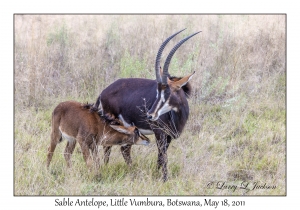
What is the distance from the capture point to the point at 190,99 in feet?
31.3

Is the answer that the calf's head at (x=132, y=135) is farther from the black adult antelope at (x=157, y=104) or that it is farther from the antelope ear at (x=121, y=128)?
the black adult antelope at (x=157, y=104)

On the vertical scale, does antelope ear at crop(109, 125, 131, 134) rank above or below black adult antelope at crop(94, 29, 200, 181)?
below

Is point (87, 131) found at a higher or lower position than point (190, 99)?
lower

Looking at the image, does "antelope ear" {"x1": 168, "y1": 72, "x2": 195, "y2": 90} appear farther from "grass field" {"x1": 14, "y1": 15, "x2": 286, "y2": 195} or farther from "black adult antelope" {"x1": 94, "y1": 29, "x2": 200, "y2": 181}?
"grass field" {"x1": 14, "y1": 15, "x2": 286, "y2": 195}

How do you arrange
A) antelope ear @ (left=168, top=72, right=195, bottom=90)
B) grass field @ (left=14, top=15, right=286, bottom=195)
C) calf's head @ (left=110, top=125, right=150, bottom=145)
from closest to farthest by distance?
grass field @ (left=14, top=15, right=286, bottom=195) < antelope ear @ (left=168, top=72, right=195, bottom=90) < calf's head @ (left=110, top=125, right=150, bottom=145)

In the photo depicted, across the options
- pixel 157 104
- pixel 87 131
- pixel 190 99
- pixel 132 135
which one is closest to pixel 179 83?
pixel 157 104

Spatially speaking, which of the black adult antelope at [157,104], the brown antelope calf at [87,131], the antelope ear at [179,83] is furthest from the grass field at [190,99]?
the antelope ear at [179,83]

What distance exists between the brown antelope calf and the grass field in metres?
0.31

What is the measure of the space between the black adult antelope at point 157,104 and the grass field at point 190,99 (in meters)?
0.45

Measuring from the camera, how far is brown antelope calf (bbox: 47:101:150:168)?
7262mm

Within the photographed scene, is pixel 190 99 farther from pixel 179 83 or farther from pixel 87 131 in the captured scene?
pixel 87 131

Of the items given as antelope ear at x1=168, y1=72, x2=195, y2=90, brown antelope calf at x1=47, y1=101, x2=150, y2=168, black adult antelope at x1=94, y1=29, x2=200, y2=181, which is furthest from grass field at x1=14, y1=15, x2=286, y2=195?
antelope ear at x1=168, y1=72, x2=195, y2=90

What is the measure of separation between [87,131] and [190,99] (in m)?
2.93

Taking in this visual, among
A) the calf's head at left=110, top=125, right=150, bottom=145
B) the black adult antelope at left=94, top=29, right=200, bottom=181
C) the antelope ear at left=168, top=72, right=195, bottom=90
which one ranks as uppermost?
the antelope ear at left=168, top=72, right=195, bottom=90
